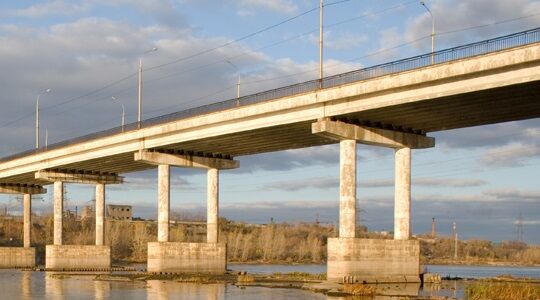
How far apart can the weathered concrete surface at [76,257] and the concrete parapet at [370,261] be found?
48.1 m

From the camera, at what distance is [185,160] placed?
83.3 meters

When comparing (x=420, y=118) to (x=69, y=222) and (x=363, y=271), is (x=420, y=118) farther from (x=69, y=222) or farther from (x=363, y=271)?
(x=69, y=222)

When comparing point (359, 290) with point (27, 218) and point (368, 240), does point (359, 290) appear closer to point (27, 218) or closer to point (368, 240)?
point (368, 240)

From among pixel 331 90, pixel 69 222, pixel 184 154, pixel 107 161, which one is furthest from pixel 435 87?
pixel 69 222

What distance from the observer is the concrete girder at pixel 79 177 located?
3991 inches

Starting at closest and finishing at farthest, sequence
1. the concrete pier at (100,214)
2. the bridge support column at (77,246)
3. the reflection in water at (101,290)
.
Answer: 1. the reflection in water at (101,290)
2. the bridge support column at (77,246)
3. the concrete pier at (100,214)

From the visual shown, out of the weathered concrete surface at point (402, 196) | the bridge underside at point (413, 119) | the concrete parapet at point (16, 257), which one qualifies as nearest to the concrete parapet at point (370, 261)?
the weathered concrete surface at point (402, 196)

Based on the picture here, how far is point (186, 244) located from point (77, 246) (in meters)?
23.8

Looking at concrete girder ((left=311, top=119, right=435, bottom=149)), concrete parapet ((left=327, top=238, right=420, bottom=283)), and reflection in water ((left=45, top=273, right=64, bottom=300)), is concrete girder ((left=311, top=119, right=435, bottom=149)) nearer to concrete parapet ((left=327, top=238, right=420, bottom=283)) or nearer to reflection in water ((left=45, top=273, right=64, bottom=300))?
concrete parapet ((left=327, top=238, right=420, bottom=283))

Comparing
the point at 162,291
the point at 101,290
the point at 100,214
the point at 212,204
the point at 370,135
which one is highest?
the point at 370,135

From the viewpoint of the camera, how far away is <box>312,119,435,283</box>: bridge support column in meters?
58.6

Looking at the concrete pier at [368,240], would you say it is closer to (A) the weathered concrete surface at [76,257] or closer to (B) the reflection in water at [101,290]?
(B) the reflection in water at [101,290]

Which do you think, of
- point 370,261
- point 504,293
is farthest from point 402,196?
point 504,293

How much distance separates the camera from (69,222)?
630 ft
